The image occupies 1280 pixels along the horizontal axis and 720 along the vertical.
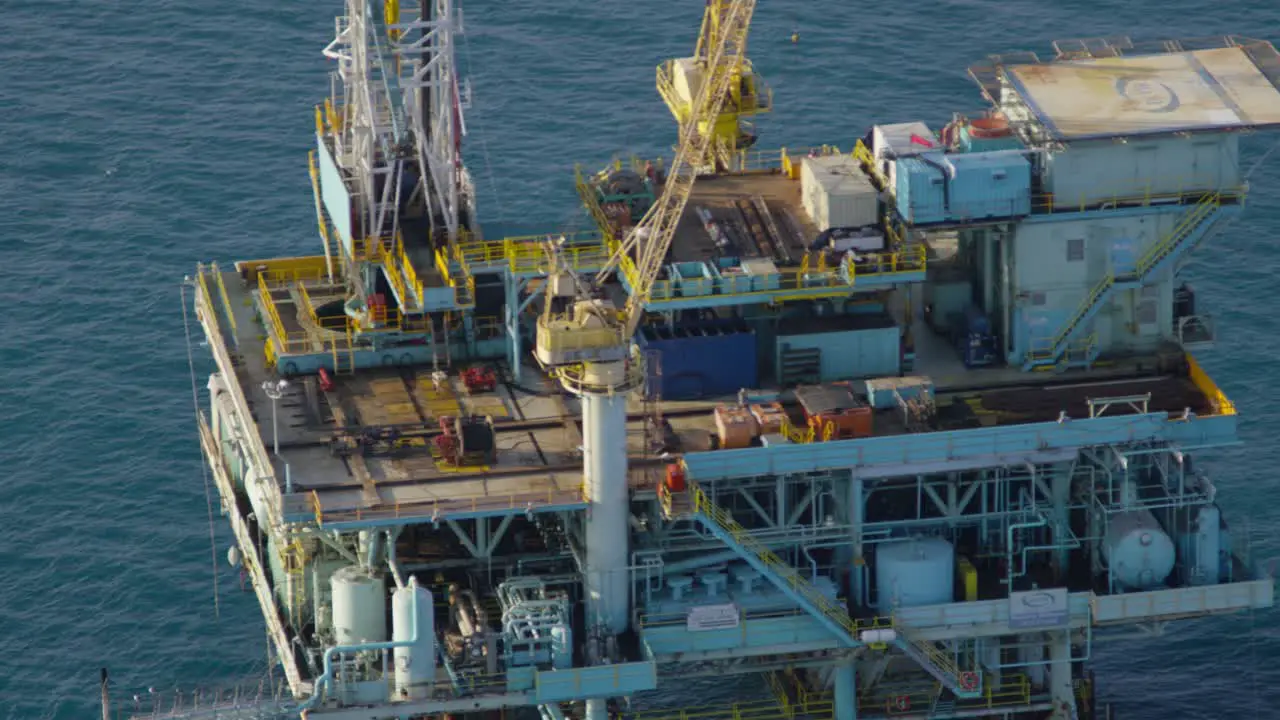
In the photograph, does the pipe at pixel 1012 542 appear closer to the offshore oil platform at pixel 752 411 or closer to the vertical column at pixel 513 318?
the offshore oil platform at pixel 752 411

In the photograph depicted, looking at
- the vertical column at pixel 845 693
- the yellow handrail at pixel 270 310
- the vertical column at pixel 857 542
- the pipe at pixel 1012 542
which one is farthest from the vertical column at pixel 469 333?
the pipe at pixel 1012 542

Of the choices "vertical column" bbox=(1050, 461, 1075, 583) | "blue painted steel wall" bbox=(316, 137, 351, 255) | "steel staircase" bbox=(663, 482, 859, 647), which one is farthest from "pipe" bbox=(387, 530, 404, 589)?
"vertical column" bbox=(1050, 461, 1075, 583)

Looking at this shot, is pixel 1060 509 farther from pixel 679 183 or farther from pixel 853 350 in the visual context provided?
pixel 679 183

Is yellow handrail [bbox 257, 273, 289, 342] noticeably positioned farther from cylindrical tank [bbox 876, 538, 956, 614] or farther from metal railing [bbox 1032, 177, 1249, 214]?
metal railing [bbox 1032, 177, 1249, 214]

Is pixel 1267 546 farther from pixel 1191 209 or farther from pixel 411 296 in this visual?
pixel 411 296

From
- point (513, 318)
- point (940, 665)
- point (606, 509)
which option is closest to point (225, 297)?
point (513, 318)

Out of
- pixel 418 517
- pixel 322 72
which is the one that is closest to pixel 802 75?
pixel 322 72
